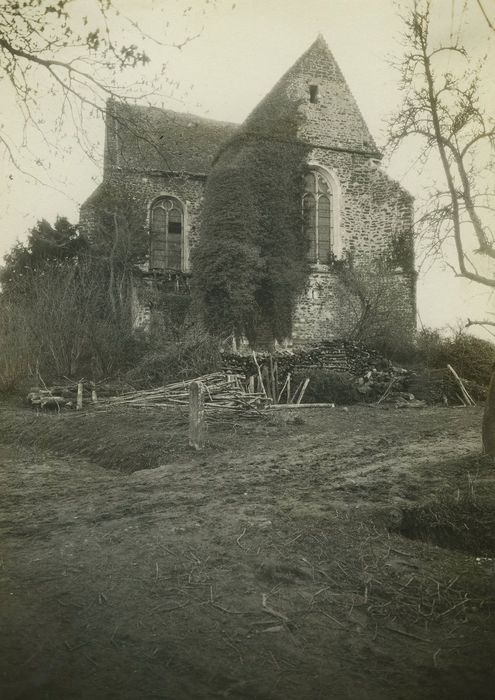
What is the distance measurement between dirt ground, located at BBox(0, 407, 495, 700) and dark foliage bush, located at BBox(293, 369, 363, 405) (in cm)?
758

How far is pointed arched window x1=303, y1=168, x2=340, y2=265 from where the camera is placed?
19828mm

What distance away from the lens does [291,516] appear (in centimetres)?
475

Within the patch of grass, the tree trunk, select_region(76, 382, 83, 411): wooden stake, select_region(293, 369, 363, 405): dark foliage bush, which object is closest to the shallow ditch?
the tree trunk

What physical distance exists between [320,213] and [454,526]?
17050mm

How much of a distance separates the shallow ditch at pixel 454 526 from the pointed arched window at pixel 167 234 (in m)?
18.3

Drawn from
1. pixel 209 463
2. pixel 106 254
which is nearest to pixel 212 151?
pixel 106 254

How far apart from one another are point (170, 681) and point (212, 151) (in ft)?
76.1

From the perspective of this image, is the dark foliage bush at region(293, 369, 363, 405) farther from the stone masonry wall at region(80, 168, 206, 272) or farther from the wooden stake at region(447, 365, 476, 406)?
the stone masonry wall at region(80, 168, 206, 272)

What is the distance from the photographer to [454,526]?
14.8 ft

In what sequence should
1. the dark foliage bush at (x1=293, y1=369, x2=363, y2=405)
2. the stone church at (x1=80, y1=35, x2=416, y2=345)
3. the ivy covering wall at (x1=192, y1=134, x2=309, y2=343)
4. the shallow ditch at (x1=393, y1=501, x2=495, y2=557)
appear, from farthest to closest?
the stone church at (x1=80, y1=35, x2=416, y2=345)
the ivy covering wall at (x1=192, y1=134, x2=309, y2=343)
the dark foliage bush at (x1=293, y1=369, x2=363, y2=405)
the shallow ditch at (x1=393, y1=501, x2=495, y2=557)

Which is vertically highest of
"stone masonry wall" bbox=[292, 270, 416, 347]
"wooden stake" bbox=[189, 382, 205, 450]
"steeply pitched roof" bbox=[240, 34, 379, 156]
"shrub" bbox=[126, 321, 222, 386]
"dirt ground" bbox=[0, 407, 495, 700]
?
"steeply pitched roof" bbox=[240, 34, 379, 156]

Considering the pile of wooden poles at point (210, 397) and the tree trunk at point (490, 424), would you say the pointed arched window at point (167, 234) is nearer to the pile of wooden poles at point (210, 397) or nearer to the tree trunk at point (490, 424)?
the pile of wooden poles at point (210, 397)

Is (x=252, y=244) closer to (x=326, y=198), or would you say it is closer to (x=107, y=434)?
(x=326, y=198)

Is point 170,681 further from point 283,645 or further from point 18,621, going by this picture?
point 18,621
